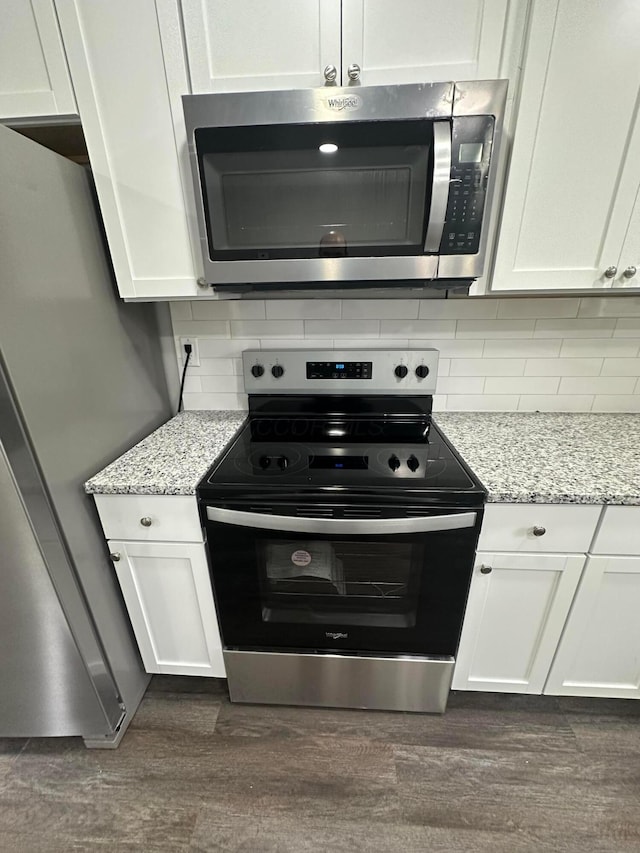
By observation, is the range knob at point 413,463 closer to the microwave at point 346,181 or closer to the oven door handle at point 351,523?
the oven door handle at point 351,523

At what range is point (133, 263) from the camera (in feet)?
3.68

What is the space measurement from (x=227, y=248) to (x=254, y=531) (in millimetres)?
838

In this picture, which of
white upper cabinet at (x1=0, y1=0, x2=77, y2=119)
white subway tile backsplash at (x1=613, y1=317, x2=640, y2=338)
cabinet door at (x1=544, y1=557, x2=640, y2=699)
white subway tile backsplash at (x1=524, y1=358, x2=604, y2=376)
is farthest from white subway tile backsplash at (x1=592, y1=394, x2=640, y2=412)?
white upper cabinet at (x1=0, y1=0, x2=77, y2=119)

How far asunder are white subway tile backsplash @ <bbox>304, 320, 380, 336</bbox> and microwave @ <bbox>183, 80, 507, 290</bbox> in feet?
1.31

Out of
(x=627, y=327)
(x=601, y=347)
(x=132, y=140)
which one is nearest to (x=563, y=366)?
(x=601, y=347)

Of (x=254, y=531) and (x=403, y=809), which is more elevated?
(x=254, y=531)

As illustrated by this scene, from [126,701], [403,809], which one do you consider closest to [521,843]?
[403,809]

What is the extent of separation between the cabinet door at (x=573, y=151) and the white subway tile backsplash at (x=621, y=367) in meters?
0.51

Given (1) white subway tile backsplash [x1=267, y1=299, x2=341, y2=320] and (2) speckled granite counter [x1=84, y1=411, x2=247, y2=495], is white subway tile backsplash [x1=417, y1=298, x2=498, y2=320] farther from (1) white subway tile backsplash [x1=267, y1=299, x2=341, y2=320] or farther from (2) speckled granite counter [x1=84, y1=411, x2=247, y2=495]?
(2) speckled granite counter [x1=84, y1=411, x2=247, y2=495]

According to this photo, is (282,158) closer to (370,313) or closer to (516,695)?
(370,313)

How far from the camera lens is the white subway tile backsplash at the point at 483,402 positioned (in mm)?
1517

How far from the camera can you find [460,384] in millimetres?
1510

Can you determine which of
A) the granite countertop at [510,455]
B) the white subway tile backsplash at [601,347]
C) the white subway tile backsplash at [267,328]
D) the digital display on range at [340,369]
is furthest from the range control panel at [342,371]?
the white subway tile backsplash at [601,347]

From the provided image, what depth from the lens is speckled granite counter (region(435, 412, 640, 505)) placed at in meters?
0.96
